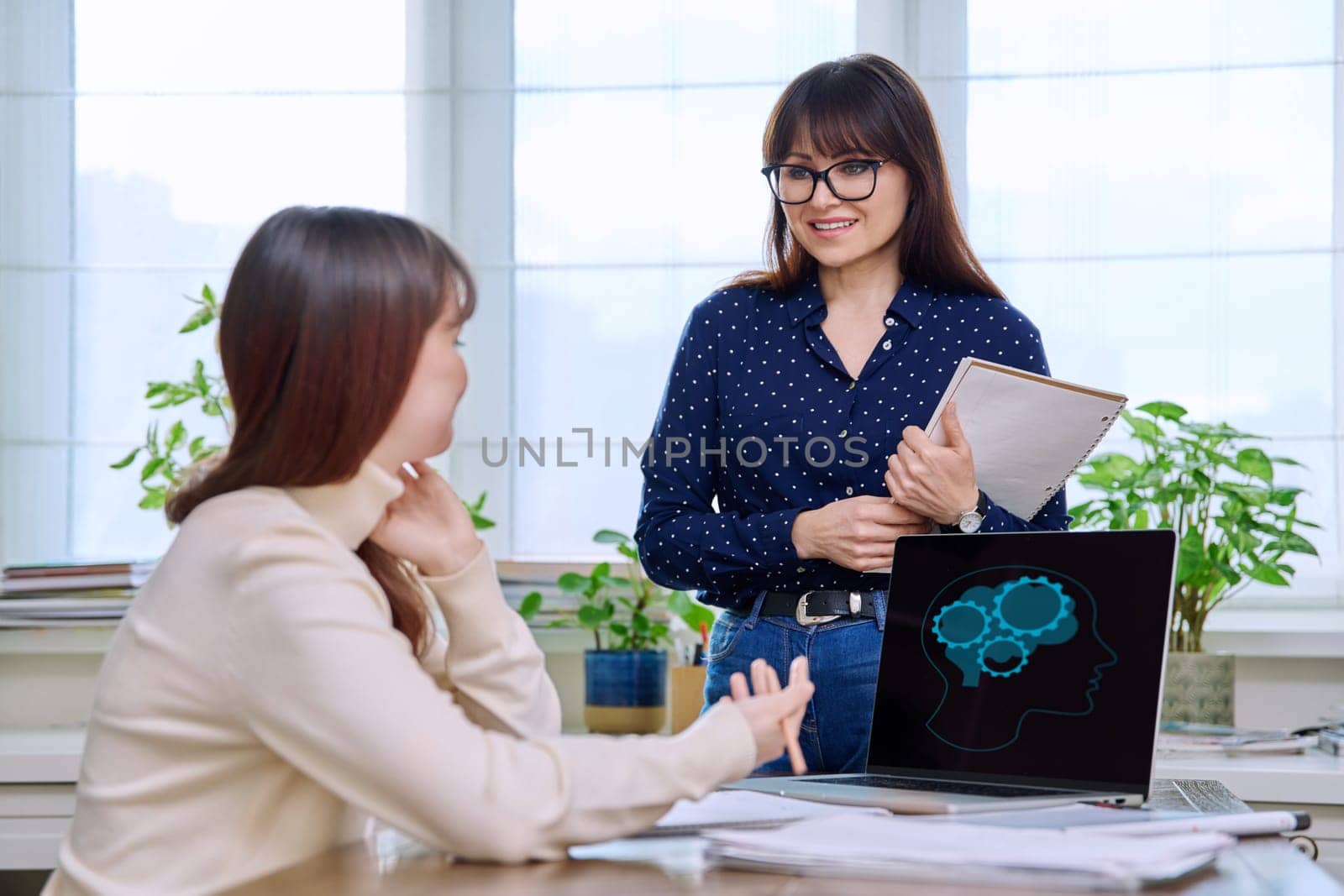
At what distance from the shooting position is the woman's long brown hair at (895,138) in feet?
4.87

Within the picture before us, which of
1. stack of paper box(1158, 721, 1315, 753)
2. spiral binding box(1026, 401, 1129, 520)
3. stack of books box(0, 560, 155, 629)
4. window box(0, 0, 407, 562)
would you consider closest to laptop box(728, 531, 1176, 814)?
spiral binding box(1026, 401, 1129, 520)

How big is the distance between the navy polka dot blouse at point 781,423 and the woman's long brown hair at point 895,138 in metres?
0.03

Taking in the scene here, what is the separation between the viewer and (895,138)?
4.90ft

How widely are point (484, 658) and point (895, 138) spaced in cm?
76

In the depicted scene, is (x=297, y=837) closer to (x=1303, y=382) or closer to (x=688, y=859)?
(x=688, y=859)

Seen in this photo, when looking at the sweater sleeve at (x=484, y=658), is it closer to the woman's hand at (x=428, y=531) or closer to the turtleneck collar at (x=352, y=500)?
the woman's hand at (x=428, y=531)

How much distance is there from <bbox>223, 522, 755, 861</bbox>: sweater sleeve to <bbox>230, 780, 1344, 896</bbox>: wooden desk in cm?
2

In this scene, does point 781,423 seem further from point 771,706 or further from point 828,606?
point 771,706

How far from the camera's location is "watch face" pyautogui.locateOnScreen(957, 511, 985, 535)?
1.34 m

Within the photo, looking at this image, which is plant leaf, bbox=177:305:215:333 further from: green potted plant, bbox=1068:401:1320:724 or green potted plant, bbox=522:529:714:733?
green potted plant, bbox=1068:401:1320:724

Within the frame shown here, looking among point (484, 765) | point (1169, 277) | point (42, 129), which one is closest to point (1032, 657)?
point (484, 765)

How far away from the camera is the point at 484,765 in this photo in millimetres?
767

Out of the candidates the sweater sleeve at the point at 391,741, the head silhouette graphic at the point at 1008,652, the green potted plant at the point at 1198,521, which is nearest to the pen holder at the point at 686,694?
the green potted plant at the point at 1198,521

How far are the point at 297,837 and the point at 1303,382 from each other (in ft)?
6.83
